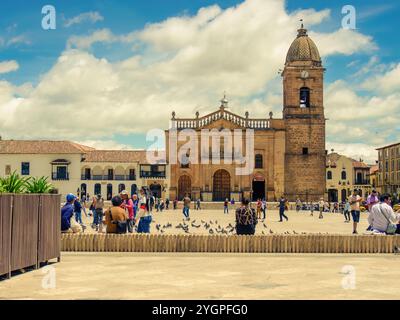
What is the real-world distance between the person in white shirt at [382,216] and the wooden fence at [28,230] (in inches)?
278

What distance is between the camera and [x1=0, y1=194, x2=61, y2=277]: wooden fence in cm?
883

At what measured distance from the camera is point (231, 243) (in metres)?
12.6

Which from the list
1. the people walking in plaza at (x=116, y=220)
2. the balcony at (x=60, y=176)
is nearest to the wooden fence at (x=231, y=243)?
the people walking in plaza at (x=116, y=220)

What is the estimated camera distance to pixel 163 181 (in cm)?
6091

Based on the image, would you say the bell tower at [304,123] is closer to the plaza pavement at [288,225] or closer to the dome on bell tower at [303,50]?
the dome on bell tower at [303,50]

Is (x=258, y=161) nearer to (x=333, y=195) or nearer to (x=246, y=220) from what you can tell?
(x=333, y=195)

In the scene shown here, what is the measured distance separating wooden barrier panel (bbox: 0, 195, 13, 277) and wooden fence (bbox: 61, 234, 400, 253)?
12.4 feet

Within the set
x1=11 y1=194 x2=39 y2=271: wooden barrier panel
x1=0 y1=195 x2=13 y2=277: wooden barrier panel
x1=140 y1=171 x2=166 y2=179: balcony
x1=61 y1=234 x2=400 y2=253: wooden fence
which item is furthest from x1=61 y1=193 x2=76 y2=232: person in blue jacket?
x1=140 y1=171 x2=166 y2=179: balcony

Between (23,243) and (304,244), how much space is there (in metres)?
6.09

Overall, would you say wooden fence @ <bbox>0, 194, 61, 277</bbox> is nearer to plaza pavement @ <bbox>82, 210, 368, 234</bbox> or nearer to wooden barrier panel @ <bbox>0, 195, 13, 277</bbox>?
wooden barrier panel @ <bbox>0, 195, 13, 277</bbox>

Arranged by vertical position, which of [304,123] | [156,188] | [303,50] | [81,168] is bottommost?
[156,188]

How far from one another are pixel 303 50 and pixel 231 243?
144 ft

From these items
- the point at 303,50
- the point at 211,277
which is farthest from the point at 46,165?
the point at 211,277
